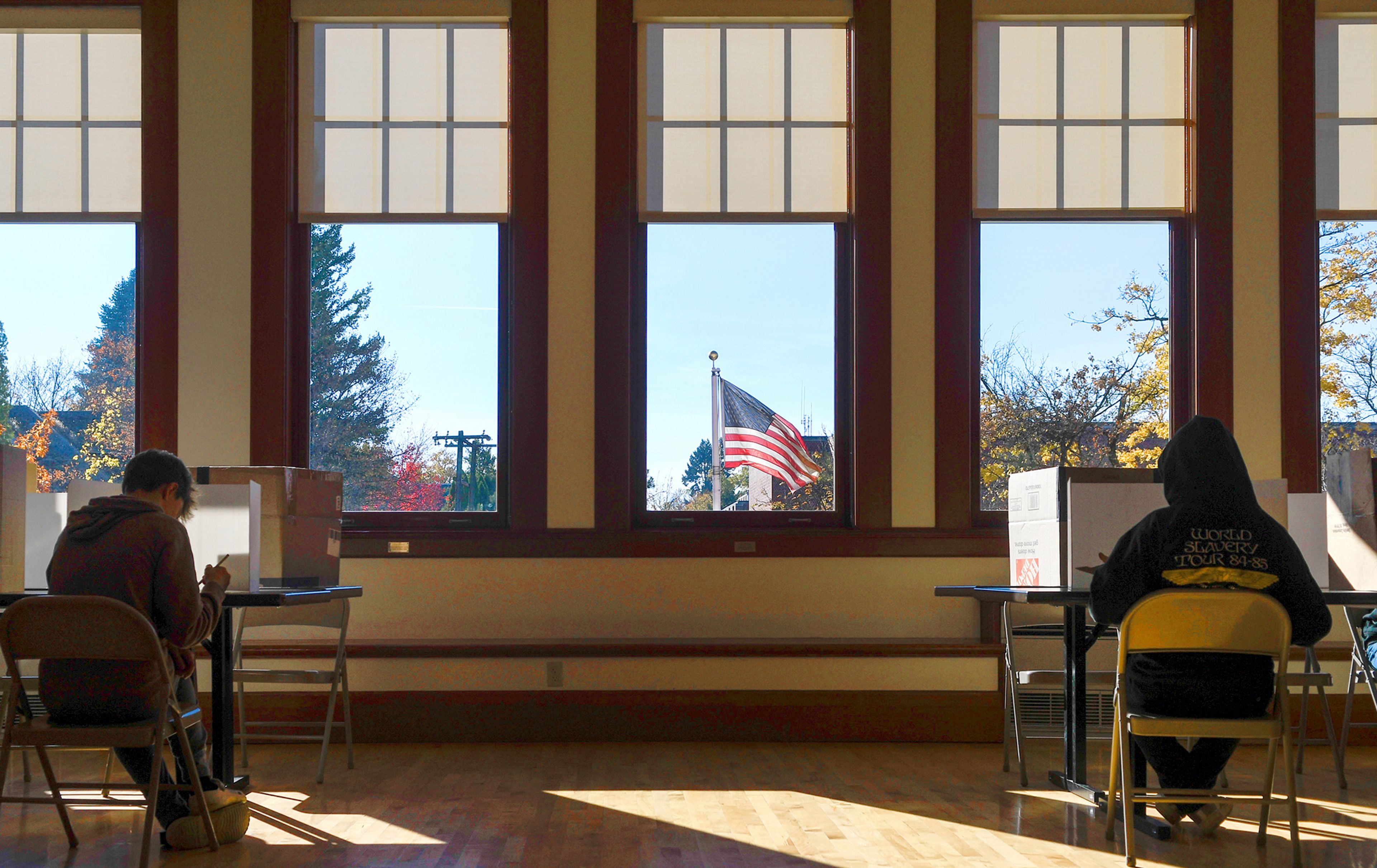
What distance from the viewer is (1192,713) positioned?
10.2 ft

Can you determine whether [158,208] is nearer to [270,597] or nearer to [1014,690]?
[270,597]

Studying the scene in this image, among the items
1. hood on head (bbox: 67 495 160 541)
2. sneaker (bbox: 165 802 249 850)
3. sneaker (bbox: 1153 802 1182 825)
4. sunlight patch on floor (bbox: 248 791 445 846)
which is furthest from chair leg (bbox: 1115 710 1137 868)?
hood on head (bbox: 67 495 160 541)

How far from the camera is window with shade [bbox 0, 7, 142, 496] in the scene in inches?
212

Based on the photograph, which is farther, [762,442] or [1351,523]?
[762,442]

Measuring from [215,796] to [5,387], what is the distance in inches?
128

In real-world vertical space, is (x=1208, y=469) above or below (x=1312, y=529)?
above

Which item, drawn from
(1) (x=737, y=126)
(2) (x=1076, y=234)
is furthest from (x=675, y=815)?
(2) (x=1076, y=234)

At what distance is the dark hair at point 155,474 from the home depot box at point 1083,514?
2.93 m

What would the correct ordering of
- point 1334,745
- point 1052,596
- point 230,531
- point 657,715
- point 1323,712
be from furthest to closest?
point 657,715 → point 1323,712 → point 1334,745 → point 230,531 → point 1052,596

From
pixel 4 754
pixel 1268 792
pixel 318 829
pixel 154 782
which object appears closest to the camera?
pixel 154 782

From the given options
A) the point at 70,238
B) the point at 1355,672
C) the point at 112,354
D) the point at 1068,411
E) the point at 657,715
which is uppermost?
the point at 70,238

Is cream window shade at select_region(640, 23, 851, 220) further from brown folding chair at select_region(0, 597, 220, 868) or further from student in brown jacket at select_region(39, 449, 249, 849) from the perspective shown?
brown folding chair at select_region(0, 597, 220, 868)

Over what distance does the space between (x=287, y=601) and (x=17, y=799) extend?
3.00 ft

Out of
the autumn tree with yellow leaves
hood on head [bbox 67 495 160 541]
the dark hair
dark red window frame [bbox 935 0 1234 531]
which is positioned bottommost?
hood on head [bbox 67 495 160 541]
